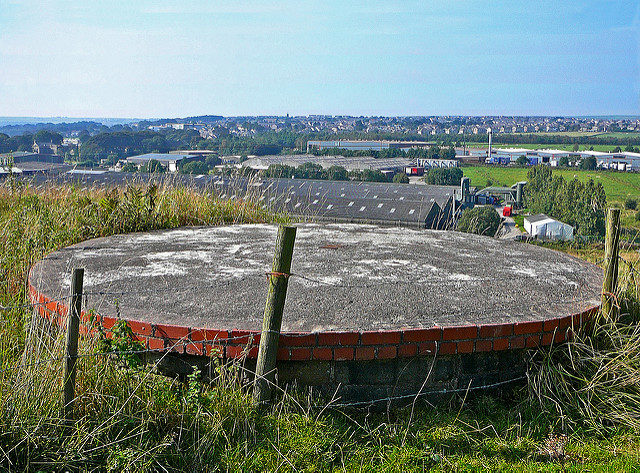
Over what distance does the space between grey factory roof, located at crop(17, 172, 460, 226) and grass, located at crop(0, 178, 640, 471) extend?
552cm

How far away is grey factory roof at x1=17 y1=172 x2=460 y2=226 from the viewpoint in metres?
9.22

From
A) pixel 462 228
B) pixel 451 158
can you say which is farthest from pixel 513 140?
pixel 462 228

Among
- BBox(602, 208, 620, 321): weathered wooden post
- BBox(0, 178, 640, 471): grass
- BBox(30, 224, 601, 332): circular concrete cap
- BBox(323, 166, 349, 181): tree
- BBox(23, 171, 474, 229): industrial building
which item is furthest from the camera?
BBox(323, 166, 349, 181): tree

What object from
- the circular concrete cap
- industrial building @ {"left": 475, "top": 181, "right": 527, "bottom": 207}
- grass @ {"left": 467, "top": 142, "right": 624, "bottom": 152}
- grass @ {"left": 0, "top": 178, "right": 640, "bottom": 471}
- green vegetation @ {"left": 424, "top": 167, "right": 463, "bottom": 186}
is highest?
grass @ {"left": 467, "top": 142, "right": 624, "bottom": 152}

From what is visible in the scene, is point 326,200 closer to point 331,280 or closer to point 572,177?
point 331,280

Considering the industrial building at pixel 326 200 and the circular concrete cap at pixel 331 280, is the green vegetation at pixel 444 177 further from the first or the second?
the circular concrete cap at pixel 331 280

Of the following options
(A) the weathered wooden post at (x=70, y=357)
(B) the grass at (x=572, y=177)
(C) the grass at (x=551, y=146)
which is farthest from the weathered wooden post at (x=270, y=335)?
(C) the grass at (x=551, y=146)

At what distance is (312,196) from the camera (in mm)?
13594

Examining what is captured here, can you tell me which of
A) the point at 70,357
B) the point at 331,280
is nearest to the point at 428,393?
the point at 331,280

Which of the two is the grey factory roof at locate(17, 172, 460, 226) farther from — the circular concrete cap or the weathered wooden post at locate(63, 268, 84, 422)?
the weathered wooden post at locate(63, 268, 84, 422)

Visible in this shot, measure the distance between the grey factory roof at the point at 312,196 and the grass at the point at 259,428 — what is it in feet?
18.1

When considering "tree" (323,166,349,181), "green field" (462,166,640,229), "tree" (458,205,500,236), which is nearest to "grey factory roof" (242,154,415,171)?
"tree" (323,166,349,181)

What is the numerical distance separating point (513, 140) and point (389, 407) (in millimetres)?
132424

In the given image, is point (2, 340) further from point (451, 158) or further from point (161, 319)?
point (451, 158)
